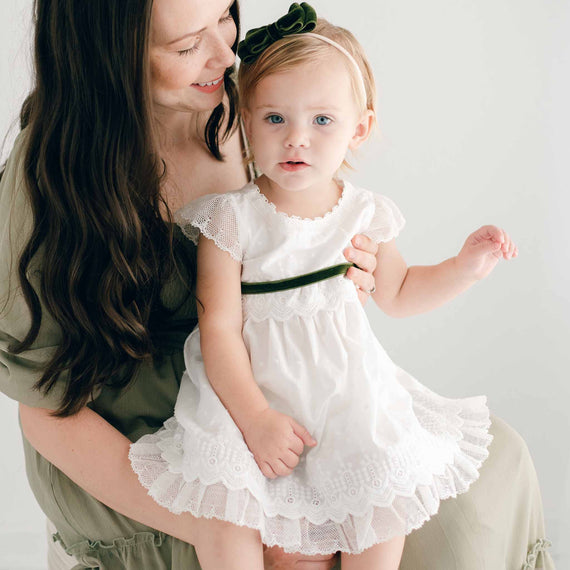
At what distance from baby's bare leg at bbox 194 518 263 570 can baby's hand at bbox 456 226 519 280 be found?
60cm

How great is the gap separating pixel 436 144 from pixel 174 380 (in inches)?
52.3

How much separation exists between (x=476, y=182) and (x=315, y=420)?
4.86 ft

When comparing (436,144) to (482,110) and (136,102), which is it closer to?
(482,110)

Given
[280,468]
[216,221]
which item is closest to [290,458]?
[280,468]

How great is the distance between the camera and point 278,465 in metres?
1.29

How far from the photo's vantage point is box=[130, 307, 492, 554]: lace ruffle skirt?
4.13ft

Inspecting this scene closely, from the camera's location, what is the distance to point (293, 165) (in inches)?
55.4

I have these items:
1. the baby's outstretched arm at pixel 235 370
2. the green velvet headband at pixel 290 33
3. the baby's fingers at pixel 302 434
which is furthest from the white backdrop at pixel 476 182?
the baby's fingers at pixel 302 434

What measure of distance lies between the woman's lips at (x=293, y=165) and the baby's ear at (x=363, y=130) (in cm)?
14

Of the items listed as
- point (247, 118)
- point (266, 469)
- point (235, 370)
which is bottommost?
point (266, 469)

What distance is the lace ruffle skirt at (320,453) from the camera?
1.26 m

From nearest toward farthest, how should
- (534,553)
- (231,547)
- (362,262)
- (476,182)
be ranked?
(231,547) → (362,262) → (534,553) → (476,182)

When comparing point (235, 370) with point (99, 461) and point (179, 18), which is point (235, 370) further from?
point (179, 18)

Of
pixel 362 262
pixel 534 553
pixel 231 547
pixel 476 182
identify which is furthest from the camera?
pixel 476 182
